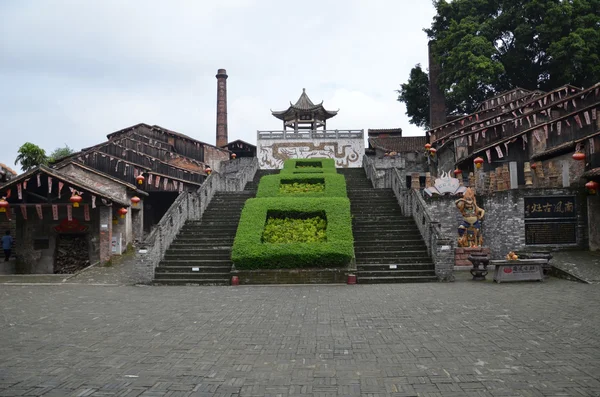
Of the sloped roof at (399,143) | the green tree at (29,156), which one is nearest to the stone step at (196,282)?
the green tree at (29,156)

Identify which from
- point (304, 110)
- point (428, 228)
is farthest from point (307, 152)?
point (428, 228)

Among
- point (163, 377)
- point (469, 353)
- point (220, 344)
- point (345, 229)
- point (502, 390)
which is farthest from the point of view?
point (345, 229)

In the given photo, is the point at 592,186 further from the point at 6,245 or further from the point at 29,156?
the point at 29,156

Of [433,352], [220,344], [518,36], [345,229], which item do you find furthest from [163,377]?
[518,36]

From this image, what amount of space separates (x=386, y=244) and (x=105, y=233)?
11304mm

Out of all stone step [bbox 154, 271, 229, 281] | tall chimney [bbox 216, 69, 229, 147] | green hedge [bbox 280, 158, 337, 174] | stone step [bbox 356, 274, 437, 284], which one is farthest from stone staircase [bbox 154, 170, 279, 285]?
tall chimney [bbox 216, 69, 229, 147]

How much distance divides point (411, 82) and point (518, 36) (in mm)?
12171

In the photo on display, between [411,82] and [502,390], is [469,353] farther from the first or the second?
[411,82]

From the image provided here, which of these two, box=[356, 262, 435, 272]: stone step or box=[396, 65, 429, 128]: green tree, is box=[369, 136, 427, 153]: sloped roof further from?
box=[356, 262, 435, 272]: stone step

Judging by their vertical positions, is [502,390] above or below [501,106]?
below

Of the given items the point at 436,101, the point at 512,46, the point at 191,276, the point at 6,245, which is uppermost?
the point at 512,46

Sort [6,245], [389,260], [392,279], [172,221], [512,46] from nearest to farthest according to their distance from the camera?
1. [392,279]
2. [389,260]
3. [172,221]
4. [6,245]
5. [512,46]

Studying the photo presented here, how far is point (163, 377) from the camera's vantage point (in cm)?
510

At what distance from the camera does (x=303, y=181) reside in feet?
72.2
